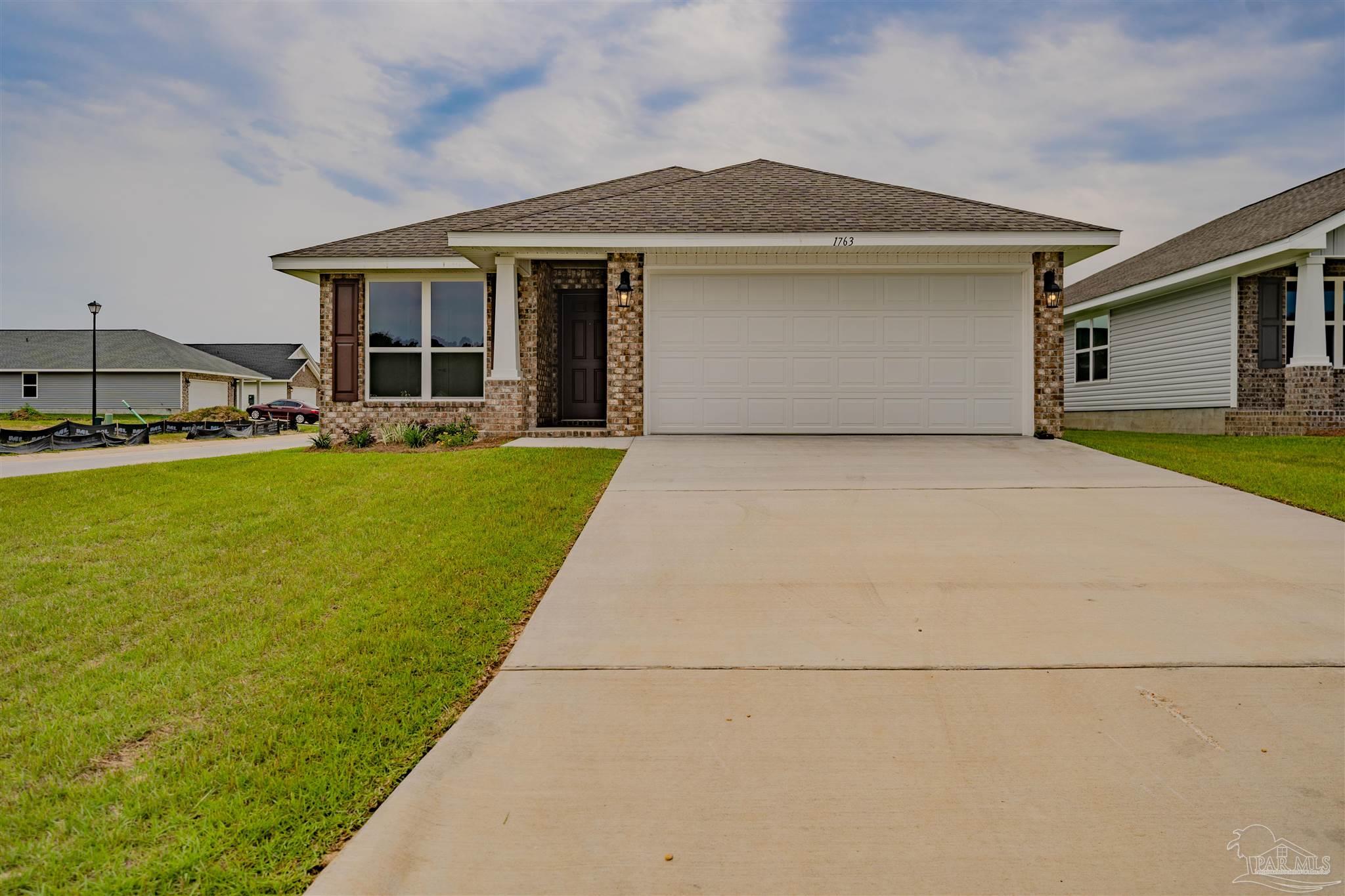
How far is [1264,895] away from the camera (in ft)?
7.23

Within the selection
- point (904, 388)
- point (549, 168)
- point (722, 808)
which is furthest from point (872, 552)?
point (549, 168)

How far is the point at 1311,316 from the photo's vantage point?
14188 mm

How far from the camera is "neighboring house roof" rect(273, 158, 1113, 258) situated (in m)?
11.3

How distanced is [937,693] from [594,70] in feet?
52.3

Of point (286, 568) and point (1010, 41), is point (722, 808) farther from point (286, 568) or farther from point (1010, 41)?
point (1010, 41)

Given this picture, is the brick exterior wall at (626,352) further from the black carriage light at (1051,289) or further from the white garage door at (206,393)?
the white garage door at (206,393)

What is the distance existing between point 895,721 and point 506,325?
10340mm

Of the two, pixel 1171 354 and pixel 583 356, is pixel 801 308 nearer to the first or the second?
pixel 583 356

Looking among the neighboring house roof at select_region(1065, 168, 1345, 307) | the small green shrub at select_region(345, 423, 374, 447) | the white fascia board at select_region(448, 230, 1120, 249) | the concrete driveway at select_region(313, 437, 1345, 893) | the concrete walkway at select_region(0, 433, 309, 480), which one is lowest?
the concrete driveway at select_region(313, 437, 1345, 893)

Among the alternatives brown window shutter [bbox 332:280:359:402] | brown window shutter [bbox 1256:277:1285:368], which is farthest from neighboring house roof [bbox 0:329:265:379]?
brown window shutter [bbox 1256:277:1285:368]

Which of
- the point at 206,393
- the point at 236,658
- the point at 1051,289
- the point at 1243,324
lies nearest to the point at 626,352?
the point at 1051,289

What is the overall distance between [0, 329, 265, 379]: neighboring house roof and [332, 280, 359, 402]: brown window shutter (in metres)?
28.4

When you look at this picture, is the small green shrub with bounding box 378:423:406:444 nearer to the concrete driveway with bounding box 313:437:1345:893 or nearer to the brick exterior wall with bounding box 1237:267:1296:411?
the concrete driveway with bounding box 313:437:1345:893

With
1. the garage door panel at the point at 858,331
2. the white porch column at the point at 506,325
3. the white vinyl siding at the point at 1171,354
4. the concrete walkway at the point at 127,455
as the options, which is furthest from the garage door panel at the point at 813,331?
the white vinyl siding at the point at 1171,354
